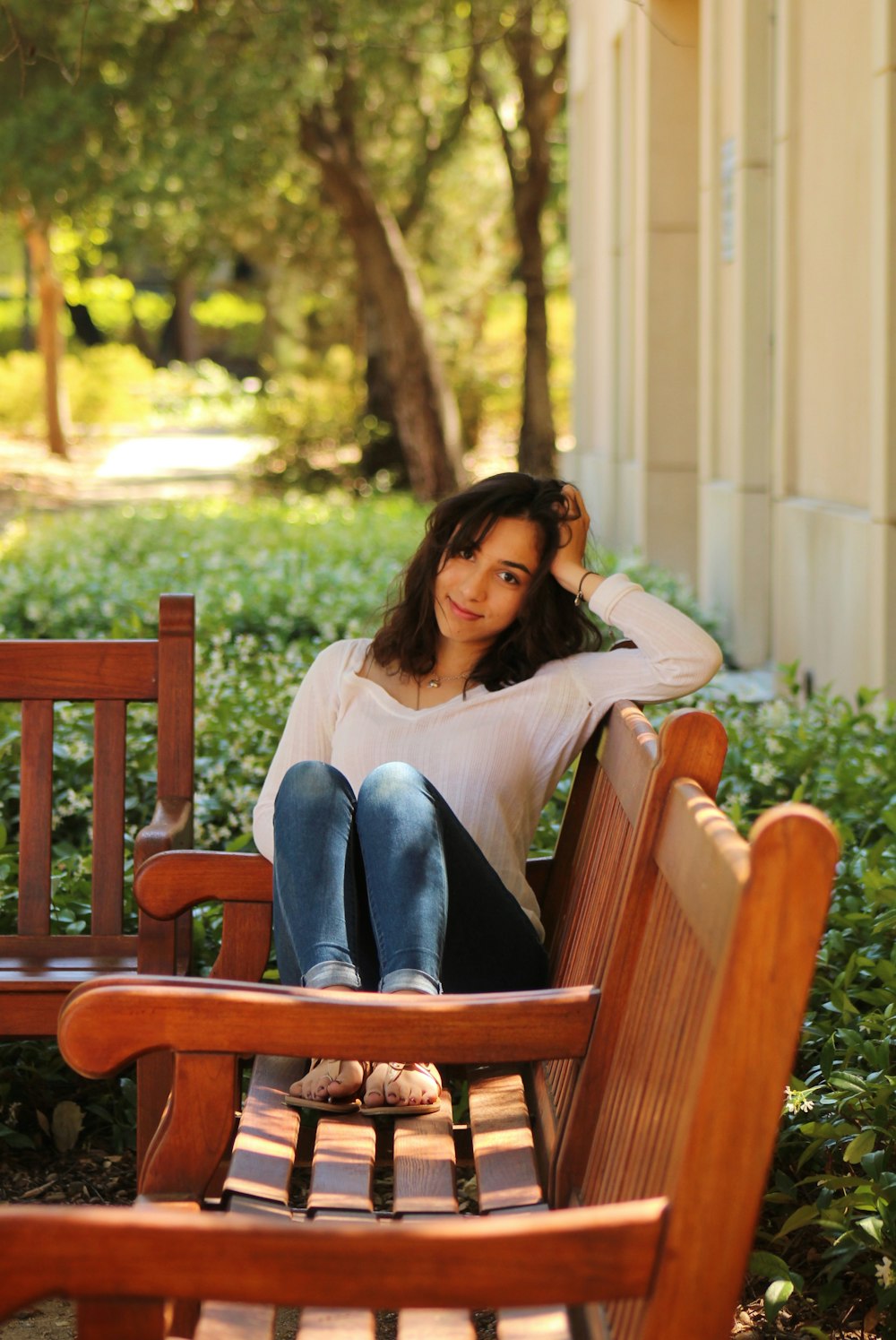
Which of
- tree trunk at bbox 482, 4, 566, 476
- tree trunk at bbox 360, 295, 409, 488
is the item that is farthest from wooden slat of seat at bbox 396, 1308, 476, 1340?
tree trunk at bbox 360, 295, 409, 488

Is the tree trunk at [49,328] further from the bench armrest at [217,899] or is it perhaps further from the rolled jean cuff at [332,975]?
the rolled jean cuff at [332,975]

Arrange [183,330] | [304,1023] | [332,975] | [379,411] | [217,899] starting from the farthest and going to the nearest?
[183,330] → [379,411] → [217,899] → [332,975] → [304,1023]

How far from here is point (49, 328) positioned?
2564 centimetres

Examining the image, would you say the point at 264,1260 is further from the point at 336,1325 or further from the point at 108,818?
the point at 108,818

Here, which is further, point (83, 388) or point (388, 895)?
point (83, 388)

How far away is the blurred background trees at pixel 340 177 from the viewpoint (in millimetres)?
12648

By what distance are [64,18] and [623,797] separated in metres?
9.39

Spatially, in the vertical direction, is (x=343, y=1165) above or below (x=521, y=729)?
below

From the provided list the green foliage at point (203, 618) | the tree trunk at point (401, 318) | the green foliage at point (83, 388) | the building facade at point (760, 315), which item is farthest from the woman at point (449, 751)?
the green foliage at point (83, 388)

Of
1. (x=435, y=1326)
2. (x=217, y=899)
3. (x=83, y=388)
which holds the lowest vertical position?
(x=435, y=1326)

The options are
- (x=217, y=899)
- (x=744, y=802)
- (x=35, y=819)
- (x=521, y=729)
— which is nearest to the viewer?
(x=217, y=899)

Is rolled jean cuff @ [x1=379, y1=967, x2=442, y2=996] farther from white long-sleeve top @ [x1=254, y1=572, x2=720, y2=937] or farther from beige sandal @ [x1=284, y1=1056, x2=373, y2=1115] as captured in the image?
white long-sleeve top @ [x1=254, y1=572, x2=720, y2=937]

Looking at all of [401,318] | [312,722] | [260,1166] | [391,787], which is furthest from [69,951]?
[401,318]

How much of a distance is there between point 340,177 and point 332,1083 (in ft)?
49.1
